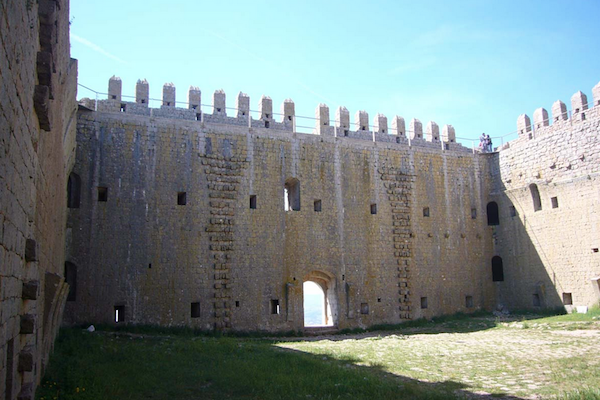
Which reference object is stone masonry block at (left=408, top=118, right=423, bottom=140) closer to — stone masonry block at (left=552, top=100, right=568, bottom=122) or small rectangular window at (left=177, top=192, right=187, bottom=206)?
stone masonry block at (left=552, top=100, right=568, bottom=122)

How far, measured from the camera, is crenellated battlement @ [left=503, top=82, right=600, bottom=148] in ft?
60.2

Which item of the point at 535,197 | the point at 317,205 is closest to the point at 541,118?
the point at 535,197

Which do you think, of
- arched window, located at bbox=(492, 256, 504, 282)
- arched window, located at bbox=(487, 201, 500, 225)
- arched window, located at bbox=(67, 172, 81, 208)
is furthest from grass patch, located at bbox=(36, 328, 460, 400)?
arched window, located at bbox=(487, 201, 500, 225)

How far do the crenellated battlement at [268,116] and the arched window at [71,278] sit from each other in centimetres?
512

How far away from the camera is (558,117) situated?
64.2 feet

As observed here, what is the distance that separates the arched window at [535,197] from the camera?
2038 cm

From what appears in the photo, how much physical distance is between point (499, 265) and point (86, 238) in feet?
54.2

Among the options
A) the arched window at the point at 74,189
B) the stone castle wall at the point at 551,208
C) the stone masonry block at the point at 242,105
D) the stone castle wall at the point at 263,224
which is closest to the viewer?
the arched window at the point at 74,189

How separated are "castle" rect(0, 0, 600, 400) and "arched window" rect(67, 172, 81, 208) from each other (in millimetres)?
42

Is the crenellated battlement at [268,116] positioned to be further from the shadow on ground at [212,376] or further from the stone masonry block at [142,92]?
the shadow on ground at [212,376]

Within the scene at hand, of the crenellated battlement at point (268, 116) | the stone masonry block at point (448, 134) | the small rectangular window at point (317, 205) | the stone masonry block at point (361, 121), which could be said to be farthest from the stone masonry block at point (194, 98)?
the stone masonry block at point (448, 134)

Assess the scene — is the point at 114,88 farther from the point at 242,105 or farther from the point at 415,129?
the point at 415,129

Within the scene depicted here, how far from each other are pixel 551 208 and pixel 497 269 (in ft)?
12.4

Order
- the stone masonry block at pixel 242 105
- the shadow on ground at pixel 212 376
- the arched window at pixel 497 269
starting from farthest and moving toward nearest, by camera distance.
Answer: the arched window at pixel 497 269 → the stone masonry block at pixel 242 105 → the shadow on ground at pixel 212 376
